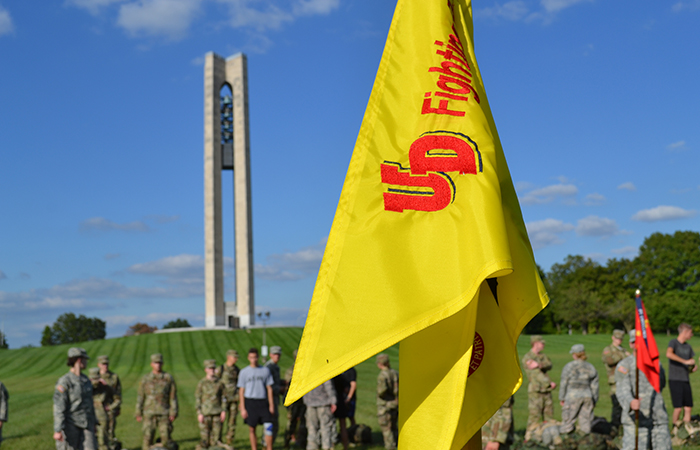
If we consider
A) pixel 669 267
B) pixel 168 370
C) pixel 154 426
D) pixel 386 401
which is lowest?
pixel 154 426

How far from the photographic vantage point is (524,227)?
9.76ft

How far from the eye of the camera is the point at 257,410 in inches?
413

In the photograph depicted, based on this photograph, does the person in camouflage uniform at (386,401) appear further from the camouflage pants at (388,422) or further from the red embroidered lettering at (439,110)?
the red embroidered lettering at (439,110)

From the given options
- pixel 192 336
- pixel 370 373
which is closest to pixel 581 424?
pixel 370 373

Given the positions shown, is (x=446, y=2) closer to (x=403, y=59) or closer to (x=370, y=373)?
(x=403, y=59)

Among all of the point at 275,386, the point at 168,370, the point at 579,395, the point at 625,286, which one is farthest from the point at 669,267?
the point at 275,386

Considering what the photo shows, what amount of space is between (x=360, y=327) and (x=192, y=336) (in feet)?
146

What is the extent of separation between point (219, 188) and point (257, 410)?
43.8 metres

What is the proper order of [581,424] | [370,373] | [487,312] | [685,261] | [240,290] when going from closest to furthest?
[487,312] < [581,424] < [370,373] < [240,290] < [685,261]

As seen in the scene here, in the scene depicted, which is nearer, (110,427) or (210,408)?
(210,408)

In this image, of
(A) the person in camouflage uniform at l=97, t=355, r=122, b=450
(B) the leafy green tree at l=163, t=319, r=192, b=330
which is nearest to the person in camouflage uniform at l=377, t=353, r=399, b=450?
(A) the person in camouflage uniform at l=97, t=355, r=122, b=450

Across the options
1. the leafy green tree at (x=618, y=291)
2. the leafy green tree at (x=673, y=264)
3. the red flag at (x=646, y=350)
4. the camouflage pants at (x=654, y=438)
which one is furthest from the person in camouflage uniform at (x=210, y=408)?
the leafy green tree at (x=673, y=264)

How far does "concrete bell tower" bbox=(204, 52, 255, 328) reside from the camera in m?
51.3

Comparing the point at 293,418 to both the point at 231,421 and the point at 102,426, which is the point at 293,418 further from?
the point at 102,426
